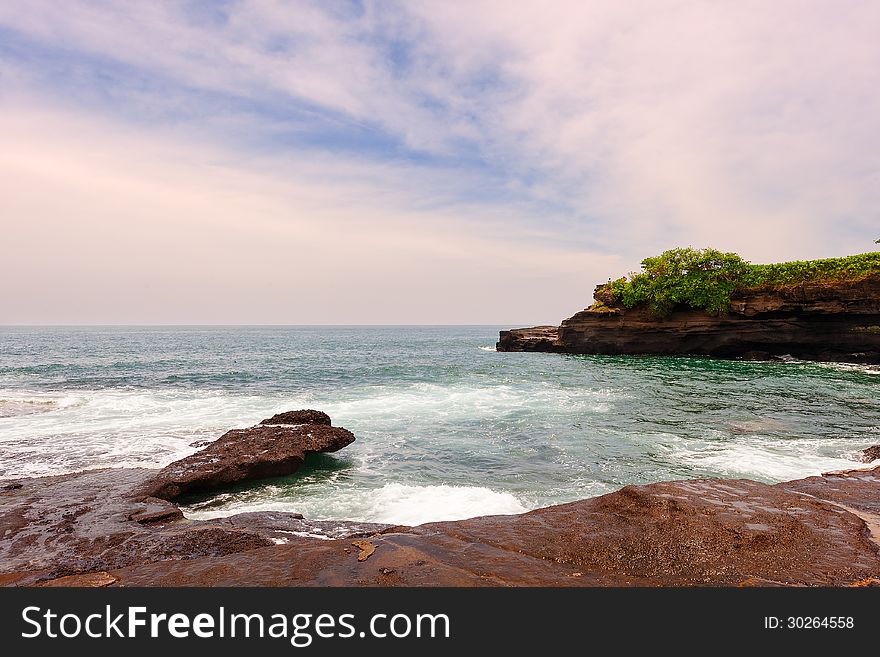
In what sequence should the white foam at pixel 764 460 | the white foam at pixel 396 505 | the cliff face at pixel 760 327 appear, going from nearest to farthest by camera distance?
the white foam at pixel 396 505 < the white foam at pixel 764 460 < the cliff face at pixel 760 327

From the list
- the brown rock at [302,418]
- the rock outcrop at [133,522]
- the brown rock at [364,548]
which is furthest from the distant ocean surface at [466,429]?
the brown rock at [364,548]

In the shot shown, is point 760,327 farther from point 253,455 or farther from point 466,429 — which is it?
point 253,455

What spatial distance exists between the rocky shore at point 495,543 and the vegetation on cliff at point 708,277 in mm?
36688

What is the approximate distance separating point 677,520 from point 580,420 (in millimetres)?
11427

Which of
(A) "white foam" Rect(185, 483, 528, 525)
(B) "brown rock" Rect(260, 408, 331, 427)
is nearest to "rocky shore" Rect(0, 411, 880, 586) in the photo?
(A) "white foam" Rect(185, 483, 528, 525)

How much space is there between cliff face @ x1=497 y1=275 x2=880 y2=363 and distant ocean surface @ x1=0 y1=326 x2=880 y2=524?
7.71m

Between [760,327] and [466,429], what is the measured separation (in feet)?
121

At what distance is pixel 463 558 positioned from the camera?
471cm

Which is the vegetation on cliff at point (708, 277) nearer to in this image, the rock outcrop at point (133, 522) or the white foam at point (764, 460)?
the white foam at point (764, 460)

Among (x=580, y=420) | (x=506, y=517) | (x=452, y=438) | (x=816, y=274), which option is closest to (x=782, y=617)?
(x=506, y=517)

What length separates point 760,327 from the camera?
4016 centimetres

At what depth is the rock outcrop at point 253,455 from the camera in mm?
9375

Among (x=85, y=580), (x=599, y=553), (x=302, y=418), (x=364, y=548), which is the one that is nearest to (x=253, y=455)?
(x=302, y=418)

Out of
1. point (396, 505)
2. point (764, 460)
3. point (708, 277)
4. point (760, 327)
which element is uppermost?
point (708, 277)
